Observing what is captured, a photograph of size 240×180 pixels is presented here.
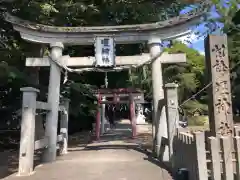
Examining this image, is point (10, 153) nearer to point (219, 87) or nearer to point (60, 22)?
point (60, 22)

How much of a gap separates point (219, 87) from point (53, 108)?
549cm

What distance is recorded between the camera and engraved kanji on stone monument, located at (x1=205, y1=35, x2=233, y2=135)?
5.00 m

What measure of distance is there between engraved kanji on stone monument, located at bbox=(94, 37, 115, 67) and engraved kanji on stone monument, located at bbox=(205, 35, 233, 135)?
4.40 metres

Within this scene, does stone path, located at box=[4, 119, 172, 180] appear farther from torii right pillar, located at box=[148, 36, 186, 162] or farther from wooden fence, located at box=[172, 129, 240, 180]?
wooden fence, located at box=[172, 129, 240, 180]

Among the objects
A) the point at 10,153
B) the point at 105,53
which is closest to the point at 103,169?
the point at 105,53

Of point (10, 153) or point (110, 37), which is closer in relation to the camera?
point (110, 37)

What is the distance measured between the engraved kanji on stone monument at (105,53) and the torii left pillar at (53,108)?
1.25 m

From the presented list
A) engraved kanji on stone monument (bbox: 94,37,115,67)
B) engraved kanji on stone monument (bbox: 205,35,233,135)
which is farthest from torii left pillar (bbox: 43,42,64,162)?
engraved kanji on stone monument (bbox: 205,35,233,135)

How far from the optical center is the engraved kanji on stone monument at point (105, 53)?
30.2ft

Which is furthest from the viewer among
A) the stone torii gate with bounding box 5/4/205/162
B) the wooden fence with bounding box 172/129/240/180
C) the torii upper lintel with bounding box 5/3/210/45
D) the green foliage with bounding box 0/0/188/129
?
the green foliage with bounding box 0/0/188/129

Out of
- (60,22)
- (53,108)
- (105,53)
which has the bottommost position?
(53,108)

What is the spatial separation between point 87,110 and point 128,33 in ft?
32.2

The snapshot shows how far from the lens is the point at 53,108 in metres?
8.90

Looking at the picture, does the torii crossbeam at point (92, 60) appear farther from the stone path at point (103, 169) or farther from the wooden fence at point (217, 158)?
the wooden fence at point (217, 158)
